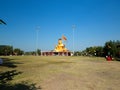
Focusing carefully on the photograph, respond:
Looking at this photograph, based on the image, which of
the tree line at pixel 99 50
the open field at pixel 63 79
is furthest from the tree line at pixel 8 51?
the open field at pixel 63 79

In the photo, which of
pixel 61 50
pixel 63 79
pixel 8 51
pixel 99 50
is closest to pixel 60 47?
pixel 61 50

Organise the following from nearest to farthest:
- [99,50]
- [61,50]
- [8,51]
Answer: [99,50]
[61,50]
[8,51]

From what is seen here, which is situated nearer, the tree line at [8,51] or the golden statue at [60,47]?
the golden statue at [60,47]

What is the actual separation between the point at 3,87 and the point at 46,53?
100 meters

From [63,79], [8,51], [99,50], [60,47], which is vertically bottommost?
[63,79]

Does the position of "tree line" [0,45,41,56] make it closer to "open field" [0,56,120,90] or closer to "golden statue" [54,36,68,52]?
"golden statue" [54,36,68,52]

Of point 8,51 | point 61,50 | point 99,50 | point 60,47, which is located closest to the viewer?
point 99,50

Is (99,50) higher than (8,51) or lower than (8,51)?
lower

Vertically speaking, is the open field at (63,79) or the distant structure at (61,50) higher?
the distant structure at (61,50)

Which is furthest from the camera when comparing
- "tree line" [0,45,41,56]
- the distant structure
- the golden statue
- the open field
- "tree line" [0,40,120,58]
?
"tree line" [0,45,41,56]

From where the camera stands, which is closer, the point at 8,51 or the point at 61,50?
the point at 61,50

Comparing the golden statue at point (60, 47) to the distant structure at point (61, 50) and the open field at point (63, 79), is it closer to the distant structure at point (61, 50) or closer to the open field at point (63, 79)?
the distant structure at point (61, 50)

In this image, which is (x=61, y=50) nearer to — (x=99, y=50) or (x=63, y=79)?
(x=99, y=50)

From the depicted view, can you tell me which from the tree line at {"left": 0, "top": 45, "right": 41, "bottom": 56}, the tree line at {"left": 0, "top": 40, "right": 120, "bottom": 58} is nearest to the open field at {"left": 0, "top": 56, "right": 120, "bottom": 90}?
the tree line at {"left": 0, "top": 40, "right": 120, "bottom": 58}
